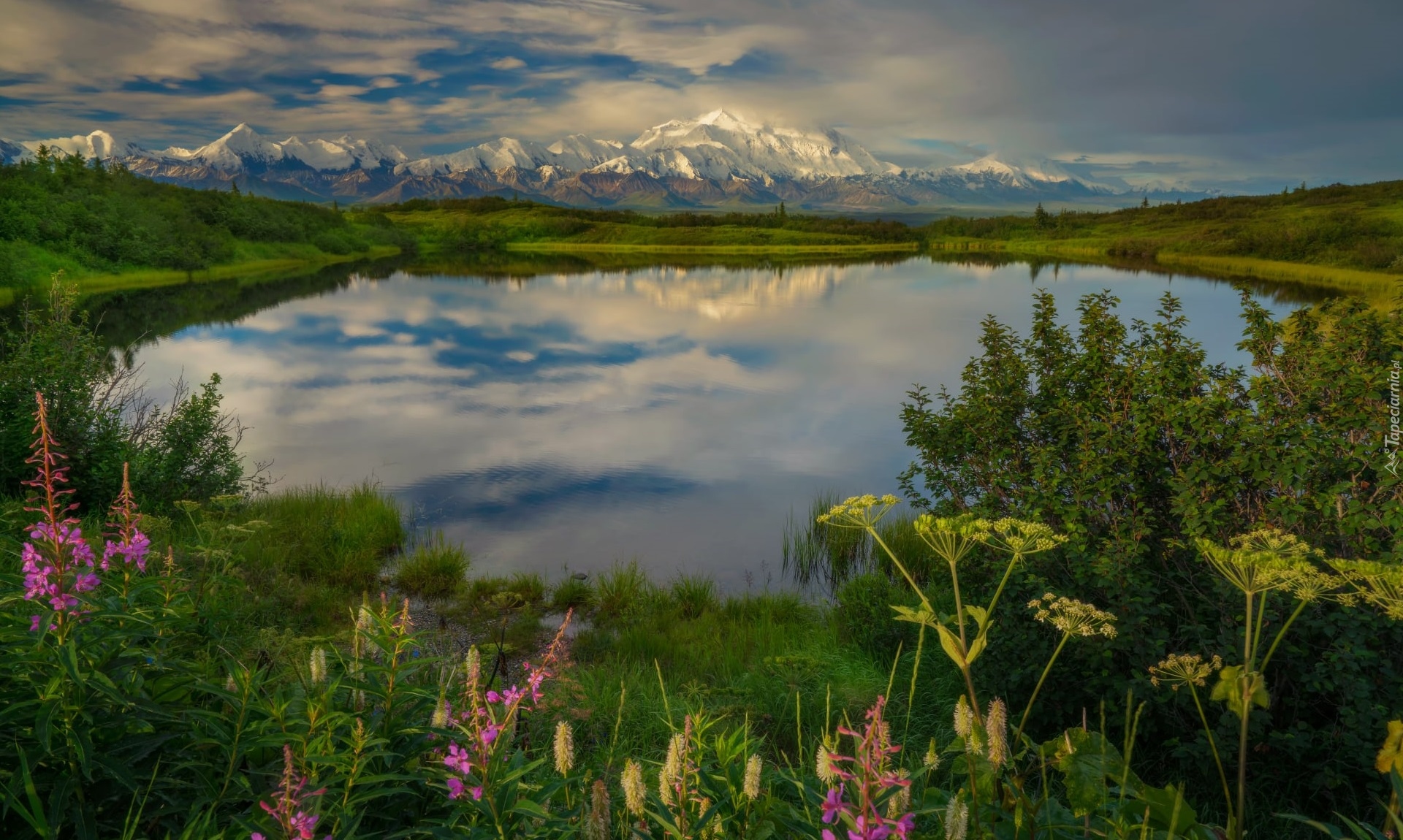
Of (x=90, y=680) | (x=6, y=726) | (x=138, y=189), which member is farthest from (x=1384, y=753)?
(x=138, y=189)

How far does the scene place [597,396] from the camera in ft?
81.8

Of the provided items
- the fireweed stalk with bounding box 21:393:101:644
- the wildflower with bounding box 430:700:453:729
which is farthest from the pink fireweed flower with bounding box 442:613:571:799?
the fireweed stalk with bounding box 21:393:101:644

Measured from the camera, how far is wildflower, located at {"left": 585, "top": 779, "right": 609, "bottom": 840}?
192 cm

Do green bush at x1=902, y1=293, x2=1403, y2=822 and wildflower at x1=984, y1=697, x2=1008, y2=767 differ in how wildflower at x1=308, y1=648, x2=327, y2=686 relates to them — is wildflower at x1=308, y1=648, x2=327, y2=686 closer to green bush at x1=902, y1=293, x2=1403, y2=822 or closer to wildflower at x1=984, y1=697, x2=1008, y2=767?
wildflower at x1=984, y1=697, x2=1008, y2=767

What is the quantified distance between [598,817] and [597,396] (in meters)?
23.3

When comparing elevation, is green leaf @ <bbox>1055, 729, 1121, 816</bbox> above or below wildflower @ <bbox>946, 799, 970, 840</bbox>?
below

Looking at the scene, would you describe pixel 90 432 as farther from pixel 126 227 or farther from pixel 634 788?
pixel 126 227

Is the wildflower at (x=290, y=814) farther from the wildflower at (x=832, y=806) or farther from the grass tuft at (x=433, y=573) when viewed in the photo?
the grass tuft at (x=433, y=573)

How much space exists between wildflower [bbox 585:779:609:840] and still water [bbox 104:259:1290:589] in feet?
29.3

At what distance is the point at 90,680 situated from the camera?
2.43 m

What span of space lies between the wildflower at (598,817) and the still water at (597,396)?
352 inches

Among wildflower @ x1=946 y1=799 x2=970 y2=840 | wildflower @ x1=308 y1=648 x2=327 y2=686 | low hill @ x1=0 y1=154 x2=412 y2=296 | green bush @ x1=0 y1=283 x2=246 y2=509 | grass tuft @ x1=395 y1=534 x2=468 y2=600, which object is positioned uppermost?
low hill @ x1=0 y1=154 x2=412 y2=296

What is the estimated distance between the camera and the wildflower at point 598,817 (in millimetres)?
1921

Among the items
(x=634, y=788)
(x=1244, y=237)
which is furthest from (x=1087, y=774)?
(x=1244, y=237)
